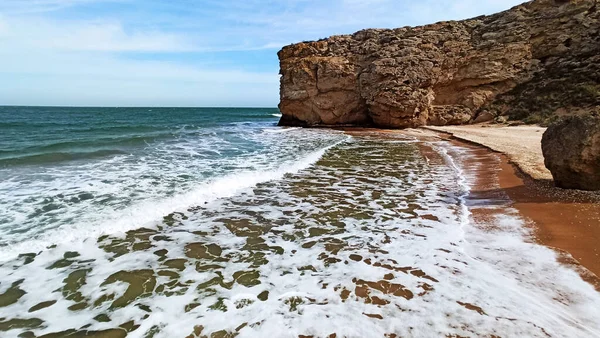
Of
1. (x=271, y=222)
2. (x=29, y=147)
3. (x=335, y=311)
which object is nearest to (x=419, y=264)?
(x=335, y=311)

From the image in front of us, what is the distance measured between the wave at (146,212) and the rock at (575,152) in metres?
6.20

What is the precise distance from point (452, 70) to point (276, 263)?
→ 25.8 meters

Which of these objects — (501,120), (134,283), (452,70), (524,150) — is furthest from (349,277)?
(452,70)

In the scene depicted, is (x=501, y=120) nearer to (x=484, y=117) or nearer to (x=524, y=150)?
(x=484, y=117)

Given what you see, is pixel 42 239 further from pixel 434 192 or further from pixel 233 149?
pixel 233 149

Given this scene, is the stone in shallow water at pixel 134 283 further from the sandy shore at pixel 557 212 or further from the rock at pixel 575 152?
the rock at pixel 575 152

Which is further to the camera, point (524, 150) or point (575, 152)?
point (524, 150)

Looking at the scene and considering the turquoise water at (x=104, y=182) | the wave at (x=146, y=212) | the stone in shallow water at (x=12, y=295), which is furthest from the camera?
the turquoise water at (x=104, y=182)

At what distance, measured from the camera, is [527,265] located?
395 cm

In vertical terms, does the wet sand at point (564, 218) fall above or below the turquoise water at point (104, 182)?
above

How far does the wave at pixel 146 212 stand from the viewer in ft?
16.2

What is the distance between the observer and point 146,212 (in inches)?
247

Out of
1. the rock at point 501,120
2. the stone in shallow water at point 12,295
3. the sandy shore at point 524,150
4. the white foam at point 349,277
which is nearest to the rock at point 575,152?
the sandy shore at point 524,150

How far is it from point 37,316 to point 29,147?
590 inches
